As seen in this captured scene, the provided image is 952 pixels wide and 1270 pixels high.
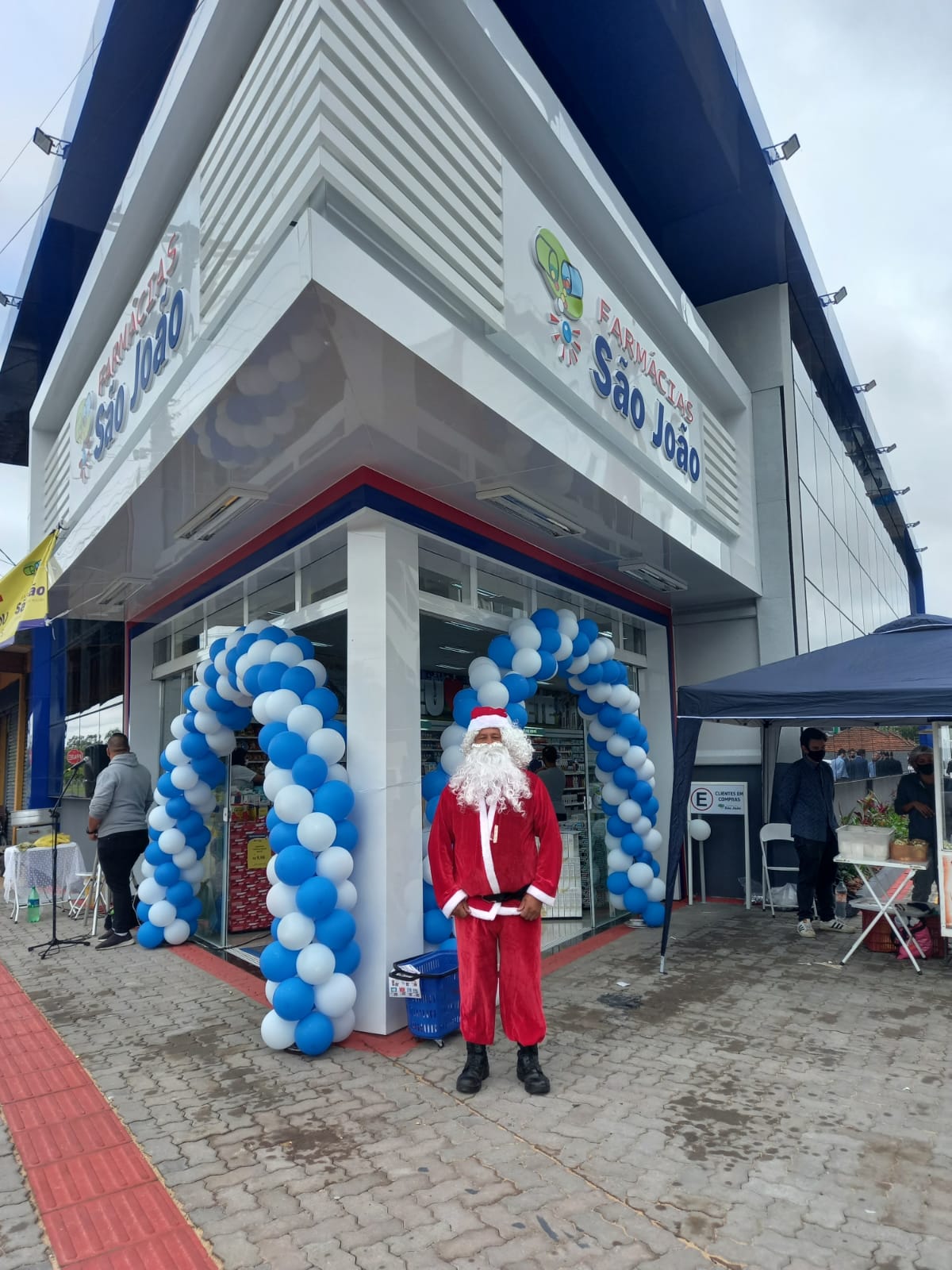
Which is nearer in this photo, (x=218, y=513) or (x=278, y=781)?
(x=278, y=781)

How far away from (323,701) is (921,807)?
16.5 feet

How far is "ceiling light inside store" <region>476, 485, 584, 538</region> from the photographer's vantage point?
5074mm

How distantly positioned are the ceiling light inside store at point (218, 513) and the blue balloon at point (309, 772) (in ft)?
5.50

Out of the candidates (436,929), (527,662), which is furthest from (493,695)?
(436,929)

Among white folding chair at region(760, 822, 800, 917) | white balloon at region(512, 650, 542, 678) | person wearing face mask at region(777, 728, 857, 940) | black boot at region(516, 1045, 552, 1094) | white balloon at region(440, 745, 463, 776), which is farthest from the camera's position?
white folding chair at region(760, 822, 800, 917)

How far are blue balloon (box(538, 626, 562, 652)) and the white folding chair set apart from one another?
3.31 m

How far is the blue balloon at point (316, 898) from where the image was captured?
4160 mm

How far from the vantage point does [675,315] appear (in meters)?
7.02

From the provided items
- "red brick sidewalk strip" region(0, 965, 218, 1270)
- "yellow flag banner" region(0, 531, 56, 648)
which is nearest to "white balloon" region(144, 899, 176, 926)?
"red brick sidewalk strip" region(0, 965, 218, 1270)

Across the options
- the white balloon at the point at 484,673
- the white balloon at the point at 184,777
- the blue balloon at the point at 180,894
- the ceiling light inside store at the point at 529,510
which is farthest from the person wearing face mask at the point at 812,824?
the blue balloon at the point at 180,894

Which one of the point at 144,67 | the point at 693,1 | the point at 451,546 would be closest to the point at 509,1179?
the point at 451,546

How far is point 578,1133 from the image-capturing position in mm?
3244

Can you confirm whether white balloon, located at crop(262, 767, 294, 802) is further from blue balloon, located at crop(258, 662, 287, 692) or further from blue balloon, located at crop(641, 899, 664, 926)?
blue balloon, located at crop(641, 899, 664, 926)

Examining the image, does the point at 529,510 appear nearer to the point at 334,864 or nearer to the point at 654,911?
the point at 334,864
